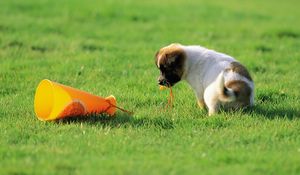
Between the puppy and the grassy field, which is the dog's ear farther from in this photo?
the grassy field

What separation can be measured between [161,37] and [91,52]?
2.22m

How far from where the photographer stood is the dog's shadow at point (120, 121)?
779 centimetres

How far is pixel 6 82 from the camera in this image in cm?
1002

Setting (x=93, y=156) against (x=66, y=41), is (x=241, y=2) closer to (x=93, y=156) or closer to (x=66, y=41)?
(x=66, y=41)

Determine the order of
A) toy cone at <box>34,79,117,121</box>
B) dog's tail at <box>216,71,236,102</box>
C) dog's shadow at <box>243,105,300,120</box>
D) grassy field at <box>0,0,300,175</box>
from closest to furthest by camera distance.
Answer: grassy field at <box>0,0,300,175</box> → dog's tail at <box>216,71,236,102</box> → toy cone at <box>34,79,117,121</box> → dog's shadow at <box>243,105,300,120</box>

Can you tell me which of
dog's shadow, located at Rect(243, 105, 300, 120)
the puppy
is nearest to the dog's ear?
the puppy

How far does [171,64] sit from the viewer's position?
26.8 ft

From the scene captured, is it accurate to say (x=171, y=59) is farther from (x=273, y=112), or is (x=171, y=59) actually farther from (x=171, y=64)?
(x=273, y=112)

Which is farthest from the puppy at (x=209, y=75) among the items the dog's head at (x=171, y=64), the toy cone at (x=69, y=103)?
the toy cone at (x=69, y=103)

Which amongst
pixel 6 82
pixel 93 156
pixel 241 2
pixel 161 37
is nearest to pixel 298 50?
pixel 161 37

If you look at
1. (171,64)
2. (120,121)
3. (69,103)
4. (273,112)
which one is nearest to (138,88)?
(171,64)

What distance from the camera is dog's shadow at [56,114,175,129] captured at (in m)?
7.79

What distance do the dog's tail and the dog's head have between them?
0.62m

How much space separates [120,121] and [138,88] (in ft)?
5.87
